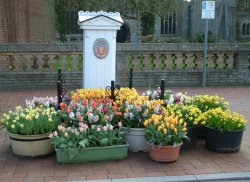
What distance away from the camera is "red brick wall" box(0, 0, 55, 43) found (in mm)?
15142

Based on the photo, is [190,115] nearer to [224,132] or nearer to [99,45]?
[224,132]

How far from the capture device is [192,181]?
5.29 metres

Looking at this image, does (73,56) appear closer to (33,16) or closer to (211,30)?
(33,16)

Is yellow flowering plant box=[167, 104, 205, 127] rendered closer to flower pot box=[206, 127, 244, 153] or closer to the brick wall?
flower pot box=[206, 127, 244, 153]

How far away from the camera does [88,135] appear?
19.3ft

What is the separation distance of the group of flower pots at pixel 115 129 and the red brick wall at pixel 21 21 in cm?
897

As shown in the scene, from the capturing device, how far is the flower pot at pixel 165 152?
5730mm

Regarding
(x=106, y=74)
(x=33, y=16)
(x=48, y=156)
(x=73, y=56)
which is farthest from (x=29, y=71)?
(x=33, y=16)

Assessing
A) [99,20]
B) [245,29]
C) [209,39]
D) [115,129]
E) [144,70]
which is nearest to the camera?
[115,129]

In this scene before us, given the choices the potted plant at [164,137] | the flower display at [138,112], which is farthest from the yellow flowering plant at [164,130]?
the flower display at [138,112]

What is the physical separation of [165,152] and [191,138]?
87 centimetres

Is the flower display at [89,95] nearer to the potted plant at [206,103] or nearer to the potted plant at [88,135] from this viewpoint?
the potted plant at [88,135]

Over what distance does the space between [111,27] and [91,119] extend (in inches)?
109

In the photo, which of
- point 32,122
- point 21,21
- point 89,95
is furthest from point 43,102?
point 21,21
